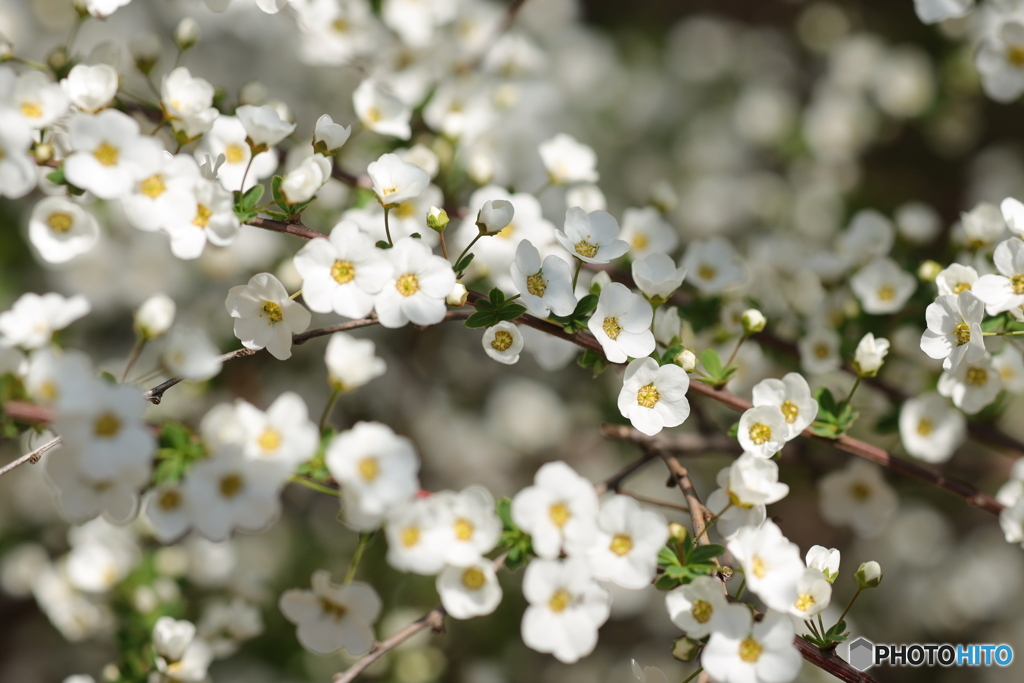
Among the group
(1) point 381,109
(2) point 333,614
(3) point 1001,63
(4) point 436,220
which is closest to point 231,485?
(2) point 333,614

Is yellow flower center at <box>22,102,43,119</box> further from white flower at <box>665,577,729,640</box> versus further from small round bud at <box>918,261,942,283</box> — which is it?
small round bud at <box>918,261,942,283</box>

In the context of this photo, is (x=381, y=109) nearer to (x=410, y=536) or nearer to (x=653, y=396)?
(x=653, y=396)

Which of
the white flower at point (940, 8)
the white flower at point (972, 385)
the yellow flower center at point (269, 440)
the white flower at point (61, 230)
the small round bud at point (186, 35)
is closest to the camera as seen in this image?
the yellow flower center at point (269, 440)

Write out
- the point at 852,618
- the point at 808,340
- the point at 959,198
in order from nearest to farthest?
the point at 808,340 < the point at 852,618 < the point at 959,198

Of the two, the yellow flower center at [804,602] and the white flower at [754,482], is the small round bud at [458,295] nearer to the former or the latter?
the white flower at [754,482]

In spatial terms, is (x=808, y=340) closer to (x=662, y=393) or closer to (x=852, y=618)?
(x=662, y=393)

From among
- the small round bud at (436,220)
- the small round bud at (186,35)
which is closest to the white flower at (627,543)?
the small round bud at (436,220)

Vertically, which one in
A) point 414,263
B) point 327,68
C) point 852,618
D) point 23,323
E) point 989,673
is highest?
point 414,263

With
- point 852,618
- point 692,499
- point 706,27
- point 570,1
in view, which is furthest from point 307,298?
point 706,27
